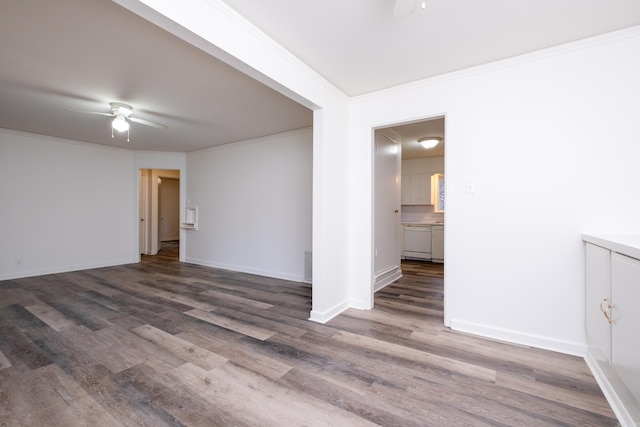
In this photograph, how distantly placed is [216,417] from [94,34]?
2.92 meters

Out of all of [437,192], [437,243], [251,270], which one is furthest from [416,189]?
[251,270]

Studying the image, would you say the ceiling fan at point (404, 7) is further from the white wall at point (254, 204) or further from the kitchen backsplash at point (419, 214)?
the kitchen backsplash at point (419, 214)

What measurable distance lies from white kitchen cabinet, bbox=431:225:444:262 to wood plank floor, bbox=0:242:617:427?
322 cm

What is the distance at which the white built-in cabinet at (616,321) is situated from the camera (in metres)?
1.42

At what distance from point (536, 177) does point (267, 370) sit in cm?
275

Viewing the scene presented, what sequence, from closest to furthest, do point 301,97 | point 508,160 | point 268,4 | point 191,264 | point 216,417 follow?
point 216,417, point 268,4, point 508,160, point 301,97, point 191,264

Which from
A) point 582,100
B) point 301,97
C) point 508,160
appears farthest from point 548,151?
point 301,97

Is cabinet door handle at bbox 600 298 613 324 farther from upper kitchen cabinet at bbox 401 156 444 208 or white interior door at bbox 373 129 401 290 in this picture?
upper kitchen cabinet at bbox 401 156 444 208

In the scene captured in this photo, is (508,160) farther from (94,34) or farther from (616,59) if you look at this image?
(94,34)

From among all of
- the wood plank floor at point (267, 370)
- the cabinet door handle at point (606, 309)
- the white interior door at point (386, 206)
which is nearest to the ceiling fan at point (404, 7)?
the cabinet door handle at point (606, 309)

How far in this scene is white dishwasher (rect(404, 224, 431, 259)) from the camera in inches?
257

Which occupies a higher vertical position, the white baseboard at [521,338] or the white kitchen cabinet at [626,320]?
the white kitchen cabinet at [626,320]

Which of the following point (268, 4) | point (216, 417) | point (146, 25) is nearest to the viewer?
point (216, 417)

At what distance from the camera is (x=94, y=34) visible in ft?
7.17
